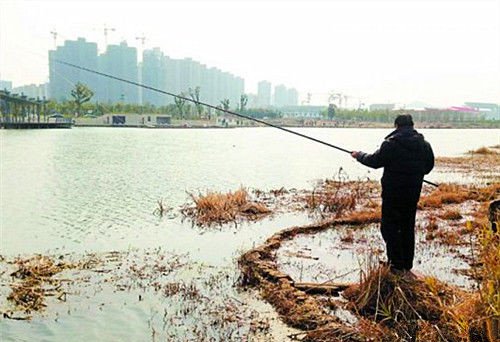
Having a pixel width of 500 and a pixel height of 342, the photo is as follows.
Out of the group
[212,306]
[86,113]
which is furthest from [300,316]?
[86,113]

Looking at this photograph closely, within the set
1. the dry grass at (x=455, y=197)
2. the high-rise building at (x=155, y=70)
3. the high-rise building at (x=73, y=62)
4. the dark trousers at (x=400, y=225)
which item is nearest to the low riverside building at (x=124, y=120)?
the high-rise building at (x=73, y=62)

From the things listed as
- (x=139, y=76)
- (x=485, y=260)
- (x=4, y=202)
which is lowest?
(x=4, y=202)

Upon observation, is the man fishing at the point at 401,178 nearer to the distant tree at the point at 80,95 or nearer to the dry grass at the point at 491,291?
the dry grass at the point at 491,291

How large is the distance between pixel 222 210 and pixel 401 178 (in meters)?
8.50

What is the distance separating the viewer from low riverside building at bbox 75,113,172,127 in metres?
107

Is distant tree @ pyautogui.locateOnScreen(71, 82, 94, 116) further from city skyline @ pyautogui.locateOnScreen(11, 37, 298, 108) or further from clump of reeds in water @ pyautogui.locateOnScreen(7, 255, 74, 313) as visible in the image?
clump of reeds in water @ pyautogui.locateOnScreen(7, 255, 74, 313)

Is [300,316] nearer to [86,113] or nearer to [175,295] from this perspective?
[175,295]

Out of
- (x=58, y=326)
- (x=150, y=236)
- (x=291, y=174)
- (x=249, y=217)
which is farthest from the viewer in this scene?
(x=291, y=174)

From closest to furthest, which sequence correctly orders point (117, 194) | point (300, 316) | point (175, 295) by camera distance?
1. point (300, 316)
2. point (175, 295)
3. point (117, 194)

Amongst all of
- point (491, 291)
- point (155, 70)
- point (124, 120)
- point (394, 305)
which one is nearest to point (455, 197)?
point (394, 305)

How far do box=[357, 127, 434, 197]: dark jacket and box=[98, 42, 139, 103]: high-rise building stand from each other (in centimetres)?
14302

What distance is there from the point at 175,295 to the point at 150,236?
15.8ft

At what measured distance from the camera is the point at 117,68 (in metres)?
147

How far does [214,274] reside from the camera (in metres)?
8.75
